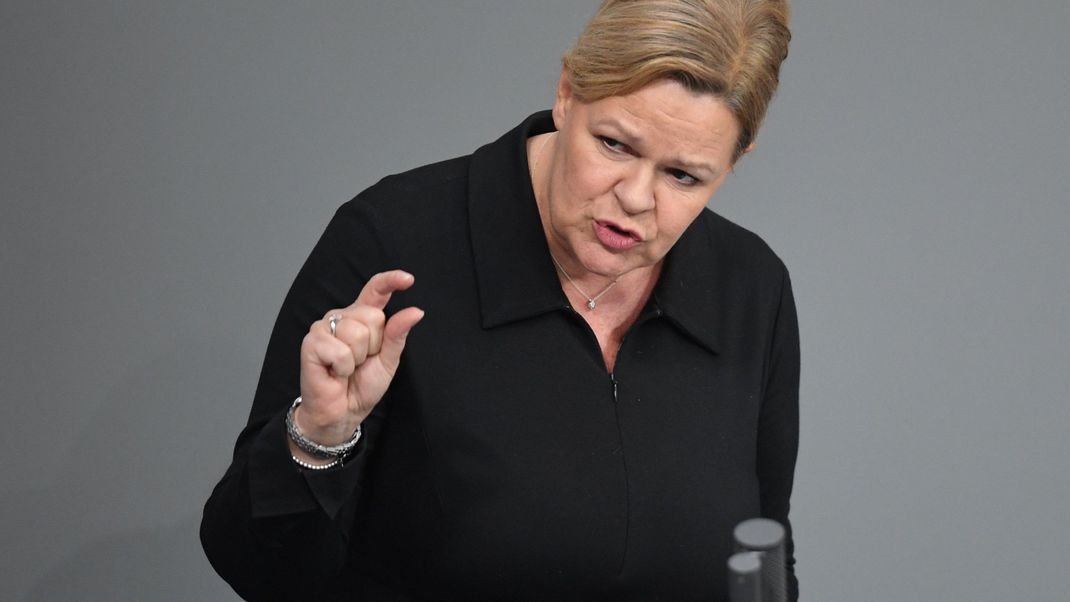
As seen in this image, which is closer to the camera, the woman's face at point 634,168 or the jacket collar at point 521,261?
the woman's face at point 634,168

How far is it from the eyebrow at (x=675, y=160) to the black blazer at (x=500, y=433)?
9.6 inches

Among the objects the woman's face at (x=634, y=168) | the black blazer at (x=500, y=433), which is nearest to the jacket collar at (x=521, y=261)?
the black blazer at (x=500, y=433)

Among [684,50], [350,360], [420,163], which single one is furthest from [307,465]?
[420,163]

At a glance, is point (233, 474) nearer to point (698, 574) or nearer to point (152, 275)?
point (698, 574)

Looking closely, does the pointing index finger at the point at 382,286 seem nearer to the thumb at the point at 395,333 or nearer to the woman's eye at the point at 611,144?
the thumb at the point at 395,333

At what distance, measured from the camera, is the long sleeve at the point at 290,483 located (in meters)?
1.54

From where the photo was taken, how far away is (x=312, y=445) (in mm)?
1508

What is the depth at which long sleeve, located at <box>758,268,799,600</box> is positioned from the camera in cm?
193

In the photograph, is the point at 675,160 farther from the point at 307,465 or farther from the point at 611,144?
the point at 307,465

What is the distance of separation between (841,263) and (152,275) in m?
1.21

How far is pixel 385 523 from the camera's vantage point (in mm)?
1734

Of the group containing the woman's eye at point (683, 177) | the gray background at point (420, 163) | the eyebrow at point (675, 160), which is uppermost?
the eyebrow at point (675, 160)

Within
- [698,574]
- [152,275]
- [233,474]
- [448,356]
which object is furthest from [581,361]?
[152,275]

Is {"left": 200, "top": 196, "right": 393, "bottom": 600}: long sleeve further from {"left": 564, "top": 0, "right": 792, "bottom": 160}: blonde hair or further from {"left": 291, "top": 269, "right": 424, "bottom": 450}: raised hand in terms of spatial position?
{"left": 564, "top": 0, "right": 792, "bottom": 160}: blonde hair
